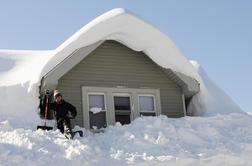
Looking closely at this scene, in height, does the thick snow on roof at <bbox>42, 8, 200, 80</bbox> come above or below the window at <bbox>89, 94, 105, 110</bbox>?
above

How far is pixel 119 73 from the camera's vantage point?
48.1 feet

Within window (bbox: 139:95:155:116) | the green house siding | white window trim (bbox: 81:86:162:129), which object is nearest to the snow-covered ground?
the green house siding

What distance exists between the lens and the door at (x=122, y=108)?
1446 cm

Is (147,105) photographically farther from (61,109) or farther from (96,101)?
(61,109)

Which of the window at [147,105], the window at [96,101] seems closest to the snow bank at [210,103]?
the window at [147,105]

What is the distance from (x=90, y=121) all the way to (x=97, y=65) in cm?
191

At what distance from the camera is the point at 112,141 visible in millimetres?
11695

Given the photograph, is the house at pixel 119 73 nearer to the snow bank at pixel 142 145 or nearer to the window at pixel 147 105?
the window at pixel 147 105

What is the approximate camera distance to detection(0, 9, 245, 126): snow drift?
42.8 feet

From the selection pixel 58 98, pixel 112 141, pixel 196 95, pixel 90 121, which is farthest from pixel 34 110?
pixel 196 95

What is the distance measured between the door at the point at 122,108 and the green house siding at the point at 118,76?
0.45 meters

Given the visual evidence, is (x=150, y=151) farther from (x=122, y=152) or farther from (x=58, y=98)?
(x=58, y=98)

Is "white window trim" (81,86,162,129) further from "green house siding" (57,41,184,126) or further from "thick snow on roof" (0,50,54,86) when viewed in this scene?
"thick snow on roof" (0,50,54,86)

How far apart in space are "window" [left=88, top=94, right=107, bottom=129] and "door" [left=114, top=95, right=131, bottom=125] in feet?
1.54
